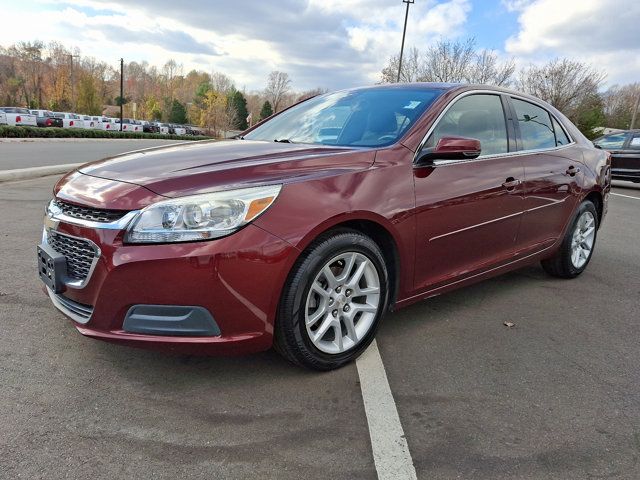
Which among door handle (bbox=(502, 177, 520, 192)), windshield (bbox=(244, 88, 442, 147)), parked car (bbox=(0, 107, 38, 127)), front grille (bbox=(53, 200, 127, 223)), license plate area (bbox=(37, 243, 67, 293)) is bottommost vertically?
license plate area (bbox=(37, 243, 67, 293))

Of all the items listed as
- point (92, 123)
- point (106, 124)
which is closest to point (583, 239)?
point (92, 123)

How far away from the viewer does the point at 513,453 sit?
2.19m

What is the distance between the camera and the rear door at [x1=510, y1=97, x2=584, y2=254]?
395cm

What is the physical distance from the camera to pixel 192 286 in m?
2.30

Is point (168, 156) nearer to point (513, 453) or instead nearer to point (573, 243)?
point (513, 453)

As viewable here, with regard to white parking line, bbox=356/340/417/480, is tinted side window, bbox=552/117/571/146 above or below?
above

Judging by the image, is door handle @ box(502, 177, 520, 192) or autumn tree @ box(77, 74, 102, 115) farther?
autumn tree @ box(77, 74, 102, 115)

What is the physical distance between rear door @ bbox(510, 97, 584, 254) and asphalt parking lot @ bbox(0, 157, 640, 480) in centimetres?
77

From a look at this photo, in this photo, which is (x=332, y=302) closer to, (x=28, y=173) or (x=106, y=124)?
(x=28, y=173)

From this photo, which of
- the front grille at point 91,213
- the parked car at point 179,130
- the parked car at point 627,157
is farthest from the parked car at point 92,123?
the front grille at point 91,213

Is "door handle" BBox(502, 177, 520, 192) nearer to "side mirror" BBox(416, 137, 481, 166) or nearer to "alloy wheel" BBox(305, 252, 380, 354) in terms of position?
"side mirror" BBox(416, 137, 481, 166)

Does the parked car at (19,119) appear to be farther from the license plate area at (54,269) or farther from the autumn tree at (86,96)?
the license plate area at (54,269)

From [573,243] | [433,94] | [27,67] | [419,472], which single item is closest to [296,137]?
[433,94]

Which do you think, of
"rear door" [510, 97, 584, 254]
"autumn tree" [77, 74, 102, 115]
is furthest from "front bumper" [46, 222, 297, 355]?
"autumn tree" [77, 74, 102, 115]
